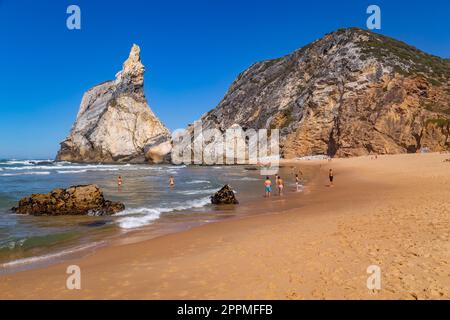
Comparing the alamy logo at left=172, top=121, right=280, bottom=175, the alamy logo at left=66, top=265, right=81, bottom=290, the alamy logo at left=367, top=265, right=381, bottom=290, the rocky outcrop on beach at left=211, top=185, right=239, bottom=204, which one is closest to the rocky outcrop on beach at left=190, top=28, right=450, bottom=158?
the alamy logo at left=172, top=121, right=280, bottom=175

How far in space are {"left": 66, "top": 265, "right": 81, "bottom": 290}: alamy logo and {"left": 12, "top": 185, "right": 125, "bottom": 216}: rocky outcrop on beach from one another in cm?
947

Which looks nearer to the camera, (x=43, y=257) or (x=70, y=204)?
(x=43, y=257)

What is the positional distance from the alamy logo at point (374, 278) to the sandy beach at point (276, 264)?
0.09 meters

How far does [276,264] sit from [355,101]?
75806mm

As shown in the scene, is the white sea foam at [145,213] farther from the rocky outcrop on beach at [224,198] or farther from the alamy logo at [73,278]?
the alamy logo at [73,278]

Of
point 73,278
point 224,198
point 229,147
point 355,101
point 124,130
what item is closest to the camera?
point 73,278

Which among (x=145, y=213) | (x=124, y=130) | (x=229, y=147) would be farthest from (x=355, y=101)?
(x=145, y=213)

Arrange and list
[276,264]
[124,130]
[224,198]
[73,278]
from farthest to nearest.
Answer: [124,130] → [224,198] → [276,264] → [73,278]

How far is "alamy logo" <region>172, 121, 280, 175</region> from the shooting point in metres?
86.6

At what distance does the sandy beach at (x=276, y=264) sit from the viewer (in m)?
6.32

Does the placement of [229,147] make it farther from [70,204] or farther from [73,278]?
[73,278]

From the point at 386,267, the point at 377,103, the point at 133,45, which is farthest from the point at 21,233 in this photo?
the point at 133,45

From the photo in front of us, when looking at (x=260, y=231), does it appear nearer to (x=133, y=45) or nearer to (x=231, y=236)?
(x=231, y=236)

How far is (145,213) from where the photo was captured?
1830 centimetres
